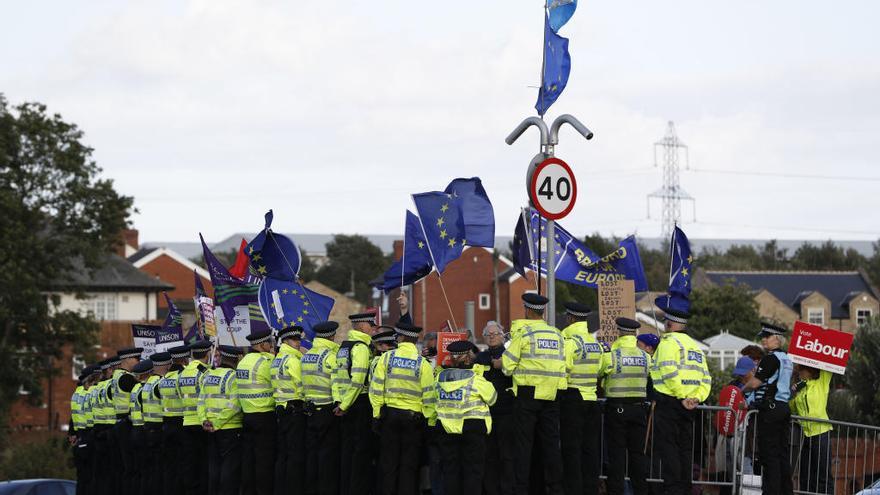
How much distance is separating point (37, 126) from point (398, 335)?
4322 centimetres

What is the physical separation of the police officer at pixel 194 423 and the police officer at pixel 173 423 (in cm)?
11

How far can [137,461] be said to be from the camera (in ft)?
66.6

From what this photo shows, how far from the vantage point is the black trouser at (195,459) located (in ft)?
61.1

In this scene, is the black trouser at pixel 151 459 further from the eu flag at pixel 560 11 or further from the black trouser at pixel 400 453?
the eu flag at pixel 560 11

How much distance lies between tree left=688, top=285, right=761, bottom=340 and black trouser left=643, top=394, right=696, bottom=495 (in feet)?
193

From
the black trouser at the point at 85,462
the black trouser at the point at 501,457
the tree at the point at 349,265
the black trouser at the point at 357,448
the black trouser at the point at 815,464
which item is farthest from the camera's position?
the tree at the point at 349,265

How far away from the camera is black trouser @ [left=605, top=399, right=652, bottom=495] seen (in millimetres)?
15562

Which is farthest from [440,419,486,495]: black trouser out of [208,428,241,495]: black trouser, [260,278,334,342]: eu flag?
[260,278,334,342]: eu flag

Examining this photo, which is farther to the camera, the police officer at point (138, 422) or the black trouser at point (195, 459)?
the police officer at point (138, 422)

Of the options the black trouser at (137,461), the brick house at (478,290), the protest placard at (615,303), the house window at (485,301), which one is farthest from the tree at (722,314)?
the protest placard at (615,303)

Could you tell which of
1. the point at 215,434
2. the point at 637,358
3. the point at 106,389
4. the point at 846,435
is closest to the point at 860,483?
the point at 846,435

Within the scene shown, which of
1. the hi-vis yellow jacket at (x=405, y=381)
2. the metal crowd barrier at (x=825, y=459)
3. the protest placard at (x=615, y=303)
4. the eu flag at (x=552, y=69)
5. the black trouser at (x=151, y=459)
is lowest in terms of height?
the black trouser at (x=151, y=459)

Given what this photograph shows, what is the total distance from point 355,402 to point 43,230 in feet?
144

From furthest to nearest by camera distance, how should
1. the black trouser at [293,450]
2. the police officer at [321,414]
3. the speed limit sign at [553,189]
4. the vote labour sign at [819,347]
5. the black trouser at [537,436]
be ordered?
the black trouser at [293,450] < the police officer at [321,414] < the speed limit sign at [553,189] < the vote labour sign at [819,347] < the black trouser at [537,436]
